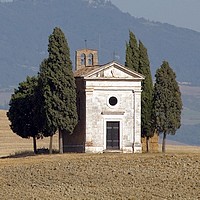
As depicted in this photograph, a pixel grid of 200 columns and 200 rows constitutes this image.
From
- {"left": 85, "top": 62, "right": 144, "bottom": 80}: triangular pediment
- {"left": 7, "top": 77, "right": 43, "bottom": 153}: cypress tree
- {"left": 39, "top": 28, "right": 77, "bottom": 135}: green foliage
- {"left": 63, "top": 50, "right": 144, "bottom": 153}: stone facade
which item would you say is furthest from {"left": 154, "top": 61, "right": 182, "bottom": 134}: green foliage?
{"left": 7, "top": 77, "right": 43, "bottom": 153}: cypress tree

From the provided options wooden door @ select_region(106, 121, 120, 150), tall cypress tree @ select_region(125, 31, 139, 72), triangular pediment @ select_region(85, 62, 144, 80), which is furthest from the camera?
tall cypress tree @ select_region(125, 31, 139, 72)

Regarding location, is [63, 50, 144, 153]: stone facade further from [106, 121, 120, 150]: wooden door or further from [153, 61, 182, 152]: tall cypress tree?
[153, 61, 182, 152]: tall cypress tree

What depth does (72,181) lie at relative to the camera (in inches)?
1850

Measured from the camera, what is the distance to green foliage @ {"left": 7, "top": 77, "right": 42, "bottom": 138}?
7549 cm

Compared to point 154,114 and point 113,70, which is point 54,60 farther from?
point 154,114

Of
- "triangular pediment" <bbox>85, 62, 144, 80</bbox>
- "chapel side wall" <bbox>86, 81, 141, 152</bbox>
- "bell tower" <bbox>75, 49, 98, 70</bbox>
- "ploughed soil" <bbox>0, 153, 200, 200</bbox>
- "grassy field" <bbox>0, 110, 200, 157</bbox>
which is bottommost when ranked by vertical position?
"ploughed soil" <bbox>0, 153, 200, 200</bbox>

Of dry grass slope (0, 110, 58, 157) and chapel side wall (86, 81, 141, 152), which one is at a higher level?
chapel side wall (86, 81, 141, 152)

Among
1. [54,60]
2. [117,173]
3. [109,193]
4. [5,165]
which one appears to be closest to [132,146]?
[54,60]

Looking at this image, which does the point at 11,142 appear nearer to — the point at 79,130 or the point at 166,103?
the point at 166,103

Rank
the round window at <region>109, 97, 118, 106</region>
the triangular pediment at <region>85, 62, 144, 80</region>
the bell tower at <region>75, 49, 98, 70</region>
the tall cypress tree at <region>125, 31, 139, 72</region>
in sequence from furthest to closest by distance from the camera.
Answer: the bell tower at <region>75, 49, 98, 70</region> < the tall cypress tree at <region>125, 31, 139, 72</region> < the round window at <region>109, 97, 118, 106</region> < the triangular pediment at <region>85, 62, 144, 80</region>

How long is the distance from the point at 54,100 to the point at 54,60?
3.11 metres

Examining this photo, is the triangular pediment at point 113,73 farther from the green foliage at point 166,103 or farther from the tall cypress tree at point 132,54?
the tall cypress tree at point 132,54

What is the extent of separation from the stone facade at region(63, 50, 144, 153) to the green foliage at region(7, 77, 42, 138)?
385 centimetres

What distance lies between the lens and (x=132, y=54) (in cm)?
8038
